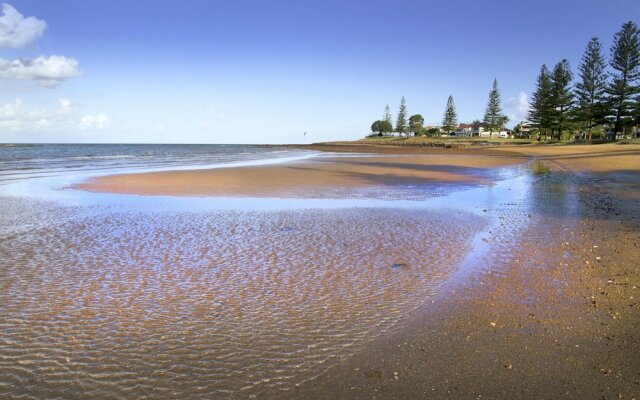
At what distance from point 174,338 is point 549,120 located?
86129 mm

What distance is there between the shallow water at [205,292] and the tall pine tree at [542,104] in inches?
2995

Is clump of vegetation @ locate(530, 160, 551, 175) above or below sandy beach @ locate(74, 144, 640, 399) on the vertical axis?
A: below

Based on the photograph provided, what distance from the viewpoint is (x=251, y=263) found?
734cm

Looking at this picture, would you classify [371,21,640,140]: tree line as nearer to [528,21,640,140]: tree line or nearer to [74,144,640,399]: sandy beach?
[528,21,640,140]: tree line

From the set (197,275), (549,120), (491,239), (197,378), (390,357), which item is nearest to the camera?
(197,378)

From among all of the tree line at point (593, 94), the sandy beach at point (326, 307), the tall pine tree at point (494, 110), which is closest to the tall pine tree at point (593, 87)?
the tree line at point (593, 94)

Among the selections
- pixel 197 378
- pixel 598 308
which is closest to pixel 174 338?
pixel 197 378

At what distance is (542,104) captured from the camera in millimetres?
78750

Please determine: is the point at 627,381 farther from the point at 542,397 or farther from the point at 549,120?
the point at 549,120

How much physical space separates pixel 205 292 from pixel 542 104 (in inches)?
3407

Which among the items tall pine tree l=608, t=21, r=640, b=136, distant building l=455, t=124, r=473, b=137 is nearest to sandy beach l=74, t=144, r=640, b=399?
tall pine tree l=608, t=21, r=640, b=136

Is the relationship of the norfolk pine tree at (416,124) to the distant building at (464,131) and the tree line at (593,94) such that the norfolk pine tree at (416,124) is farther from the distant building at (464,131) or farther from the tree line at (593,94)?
the tree line at (593,94)

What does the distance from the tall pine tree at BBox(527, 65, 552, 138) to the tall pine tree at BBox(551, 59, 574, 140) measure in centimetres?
86

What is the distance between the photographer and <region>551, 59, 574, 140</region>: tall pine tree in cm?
7538
